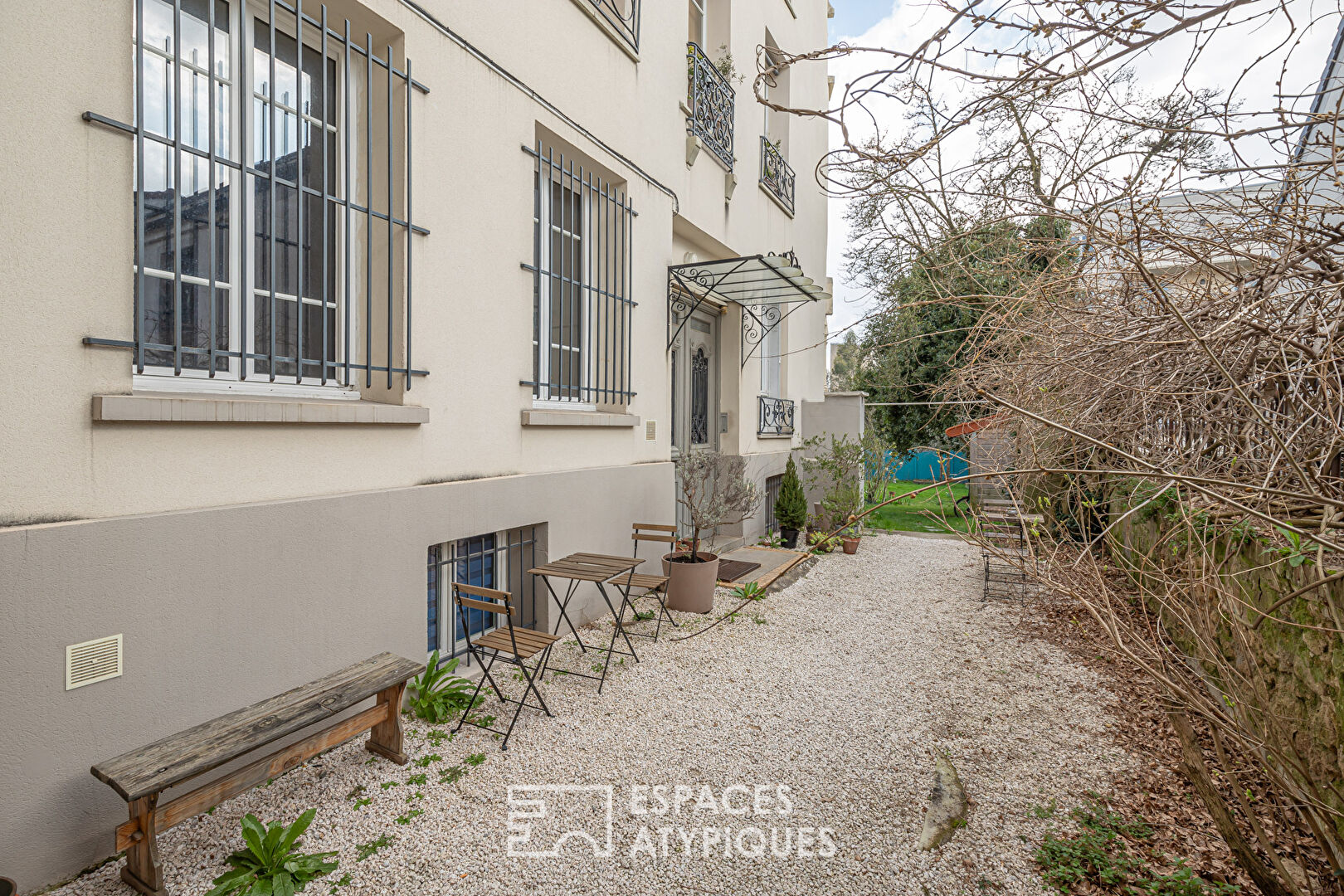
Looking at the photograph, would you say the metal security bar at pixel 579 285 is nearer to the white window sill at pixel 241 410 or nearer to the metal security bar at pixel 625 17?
the metal security bar at pixel 625 17

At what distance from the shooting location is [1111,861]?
2.80 m

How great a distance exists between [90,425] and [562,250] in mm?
3390

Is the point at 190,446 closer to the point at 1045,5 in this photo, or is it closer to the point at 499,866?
the point at 499,866

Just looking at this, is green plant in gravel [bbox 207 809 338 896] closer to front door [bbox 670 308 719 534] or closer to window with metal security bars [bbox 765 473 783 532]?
front door [bbox 670 308 719 534]

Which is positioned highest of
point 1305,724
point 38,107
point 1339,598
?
point 38,107

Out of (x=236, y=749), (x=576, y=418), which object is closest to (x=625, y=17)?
(x=576, y=418)

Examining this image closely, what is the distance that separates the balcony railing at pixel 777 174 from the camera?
394 inches

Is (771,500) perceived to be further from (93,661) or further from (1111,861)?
(93,661)

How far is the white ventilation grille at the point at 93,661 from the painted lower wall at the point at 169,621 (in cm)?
3

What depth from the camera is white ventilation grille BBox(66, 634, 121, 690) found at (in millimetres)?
2536

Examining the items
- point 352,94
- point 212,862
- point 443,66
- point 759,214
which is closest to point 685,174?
point 759,214

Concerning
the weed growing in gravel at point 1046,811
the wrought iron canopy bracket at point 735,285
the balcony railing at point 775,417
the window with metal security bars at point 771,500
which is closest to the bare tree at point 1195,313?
the weed growing in gravel at point 1046,811

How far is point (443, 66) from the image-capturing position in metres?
4.21

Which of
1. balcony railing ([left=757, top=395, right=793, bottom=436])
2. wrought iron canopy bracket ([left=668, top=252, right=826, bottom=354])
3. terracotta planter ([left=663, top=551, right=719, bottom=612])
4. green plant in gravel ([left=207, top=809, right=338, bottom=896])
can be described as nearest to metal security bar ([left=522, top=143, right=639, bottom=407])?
wrought iron canopy bracket ([left=668, top=252, right=826, bottom=354])
